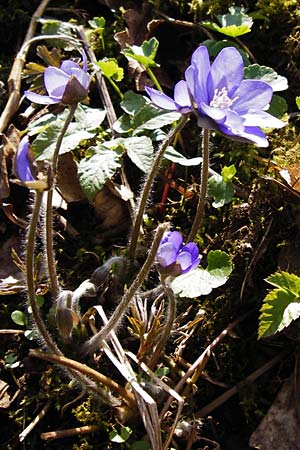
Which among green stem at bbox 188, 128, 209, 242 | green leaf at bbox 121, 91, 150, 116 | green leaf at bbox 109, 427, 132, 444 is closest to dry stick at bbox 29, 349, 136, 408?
green leaf at bbox 109, 427, 132, 444

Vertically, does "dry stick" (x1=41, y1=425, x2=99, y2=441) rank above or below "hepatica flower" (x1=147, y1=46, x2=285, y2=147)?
below

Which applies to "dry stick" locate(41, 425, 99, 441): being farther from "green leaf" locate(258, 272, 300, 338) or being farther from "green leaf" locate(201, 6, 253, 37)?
"green leaf" locate(201, 6, 253, 37)

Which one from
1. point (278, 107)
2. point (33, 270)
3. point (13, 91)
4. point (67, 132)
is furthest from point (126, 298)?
point (13, 91)

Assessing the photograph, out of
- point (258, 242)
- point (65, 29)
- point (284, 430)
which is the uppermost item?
point (65, 29)

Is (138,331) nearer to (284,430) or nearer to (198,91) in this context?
(284,430)

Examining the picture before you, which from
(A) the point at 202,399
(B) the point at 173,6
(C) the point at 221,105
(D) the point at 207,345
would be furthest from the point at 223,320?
(B) the point at 173,6

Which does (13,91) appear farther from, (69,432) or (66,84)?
(69,432)
